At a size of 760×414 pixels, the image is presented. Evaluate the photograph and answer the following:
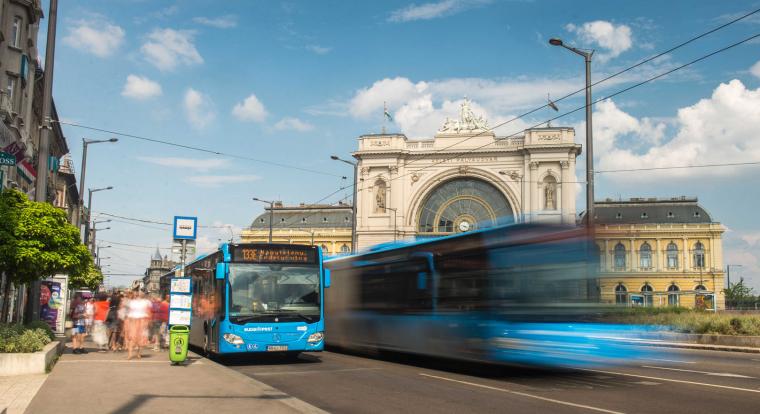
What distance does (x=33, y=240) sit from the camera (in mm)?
16141

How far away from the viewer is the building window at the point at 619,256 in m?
12.9

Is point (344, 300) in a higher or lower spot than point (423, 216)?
lower

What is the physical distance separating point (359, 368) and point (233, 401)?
6.43 m

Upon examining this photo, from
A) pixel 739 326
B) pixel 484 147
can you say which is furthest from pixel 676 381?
pixel 484 147

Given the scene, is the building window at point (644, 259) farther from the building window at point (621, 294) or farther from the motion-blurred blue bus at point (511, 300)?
the motion-blurred blue bus at point (511, 300)

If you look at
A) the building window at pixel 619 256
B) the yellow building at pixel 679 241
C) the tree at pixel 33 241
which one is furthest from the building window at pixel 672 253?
the tree at pixel 33 241

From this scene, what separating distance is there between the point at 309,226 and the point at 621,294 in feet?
328

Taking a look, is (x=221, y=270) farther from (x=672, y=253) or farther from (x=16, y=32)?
(x=672, y=253)

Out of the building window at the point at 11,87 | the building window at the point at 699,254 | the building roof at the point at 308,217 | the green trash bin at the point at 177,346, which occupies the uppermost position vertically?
the building roof at the point at 308,217

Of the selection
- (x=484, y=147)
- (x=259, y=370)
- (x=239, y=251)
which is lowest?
(x=259, y=370)

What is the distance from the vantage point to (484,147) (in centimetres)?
8088

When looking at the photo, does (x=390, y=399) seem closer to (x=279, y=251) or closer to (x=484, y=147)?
(x=279, y=251)

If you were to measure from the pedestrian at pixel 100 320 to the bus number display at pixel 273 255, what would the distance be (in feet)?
24.9

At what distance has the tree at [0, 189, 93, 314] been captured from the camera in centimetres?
1568
